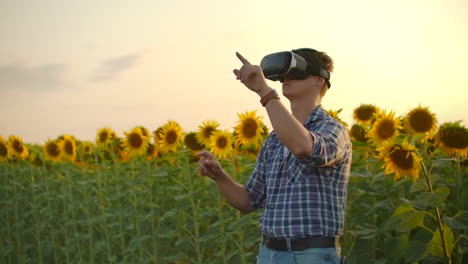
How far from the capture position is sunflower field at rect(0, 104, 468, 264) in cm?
355

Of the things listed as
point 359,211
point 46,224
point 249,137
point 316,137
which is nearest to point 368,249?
point 359,211

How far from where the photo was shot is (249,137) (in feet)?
16.6

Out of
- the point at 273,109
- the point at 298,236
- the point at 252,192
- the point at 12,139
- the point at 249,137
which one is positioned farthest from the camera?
the point at 12,139

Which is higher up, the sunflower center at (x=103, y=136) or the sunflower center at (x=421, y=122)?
the sunflower center at (x=103, y=136)

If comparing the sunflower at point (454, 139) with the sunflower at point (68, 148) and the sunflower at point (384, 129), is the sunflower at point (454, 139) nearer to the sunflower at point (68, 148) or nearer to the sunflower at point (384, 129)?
the sunflower at point (384, 129)

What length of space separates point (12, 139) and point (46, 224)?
1.68m

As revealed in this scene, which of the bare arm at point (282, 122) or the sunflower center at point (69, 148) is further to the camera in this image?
the sunflower center at point (69, 148)

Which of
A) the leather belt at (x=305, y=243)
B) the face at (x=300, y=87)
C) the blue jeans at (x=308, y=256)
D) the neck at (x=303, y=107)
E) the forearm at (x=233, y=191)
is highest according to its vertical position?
the face at (x=300, y=87)

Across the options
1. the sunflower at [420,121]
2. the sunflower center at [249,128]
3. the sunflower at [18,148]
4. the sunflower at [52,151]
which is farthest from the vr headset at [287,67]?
the sunflower at [18,148]

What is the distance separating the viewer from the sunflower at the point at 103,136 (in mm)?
7585

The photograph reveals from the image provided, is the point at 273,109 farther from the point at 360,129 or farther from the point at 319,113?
the point at 360,129

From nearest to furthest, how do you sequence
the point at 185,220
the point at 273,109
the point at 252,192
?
the point at 273,109 < the point at 252,192 < the point at 185,220

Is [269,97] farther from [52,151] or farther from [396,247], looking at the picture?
[52,151]

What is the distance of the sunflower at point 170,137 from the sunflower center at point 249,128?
1336 mm
